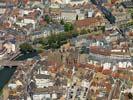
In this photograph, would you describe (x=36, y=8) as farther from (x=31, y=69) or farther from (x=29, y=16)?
(x=31, y=69)

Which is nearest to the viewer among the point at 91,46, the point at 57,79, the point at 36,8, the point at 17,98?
the point at 17,98

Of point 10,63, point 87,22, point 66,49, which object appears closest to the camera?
point 10,63

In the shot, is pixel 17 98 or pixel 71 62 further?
pixel 71 62

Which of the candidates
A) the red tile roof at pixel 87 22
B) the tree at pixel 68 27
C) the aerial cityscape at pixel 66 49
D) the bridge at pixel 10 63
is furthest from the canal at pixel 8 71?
the red tile roof at pixel 87 22

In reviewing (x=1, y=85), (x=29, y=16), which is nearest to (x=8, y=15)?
(x=29, y=16)

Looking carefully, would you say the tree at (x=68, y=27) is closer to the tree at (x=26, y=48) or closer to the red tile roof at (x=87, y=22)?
the red tile roof at (x=87, y=22)

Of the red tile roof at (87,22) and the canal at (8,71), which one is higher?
the red tile roof at (87,22)

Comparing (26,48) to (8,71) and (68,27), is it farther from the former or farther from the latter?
(68,27)

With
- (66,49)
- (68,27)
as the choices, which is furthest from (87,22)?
(66,49)
